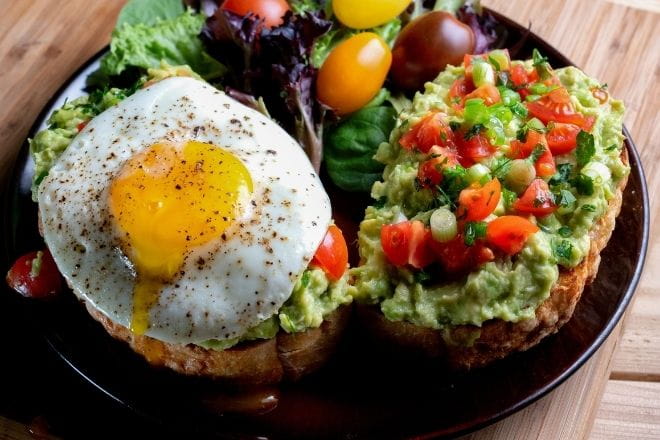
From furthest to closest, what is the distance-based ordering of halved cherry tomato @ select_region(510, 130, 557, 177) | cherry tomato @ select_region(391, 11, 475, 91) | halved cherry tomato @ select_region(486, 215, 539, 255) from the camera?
cherry tomato @ select_region(391, 11, 475, 91) → halved cherry tomato @ select_region(510, 130, 557, 177) → halved cherry tomato @ select_region(486, 215, 539, 255)

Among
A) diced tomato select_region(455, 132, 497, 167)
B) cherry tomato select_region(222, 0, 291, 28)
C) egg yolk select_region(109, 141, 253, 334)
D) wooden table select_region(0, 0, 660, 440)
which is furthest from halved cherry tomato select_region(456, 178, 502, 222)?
cherry tomato select_region(222, 0, 291, 28)

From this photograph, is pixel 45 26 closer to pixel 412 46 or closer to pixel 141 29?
pixel 141 29

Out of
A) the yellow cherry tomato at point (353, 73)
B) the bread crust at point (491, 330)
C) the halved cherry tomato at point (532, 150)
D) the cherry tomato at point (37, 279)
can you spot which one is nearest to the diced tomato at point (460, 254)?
the bread crust at point (491, 330)

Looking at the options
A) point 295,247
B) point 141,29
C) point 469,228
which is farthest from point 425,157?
point 141,29

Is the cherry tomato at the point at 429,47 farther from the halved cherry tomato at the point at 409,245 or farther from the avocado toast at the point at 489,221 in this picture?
the halved cherry tomato at the point at 409,245

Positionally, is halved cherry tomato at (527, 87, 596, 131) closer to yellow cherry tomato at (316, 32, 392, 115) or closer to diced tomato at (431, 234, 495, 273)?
diced tomato at (431, 234, 495, 273)

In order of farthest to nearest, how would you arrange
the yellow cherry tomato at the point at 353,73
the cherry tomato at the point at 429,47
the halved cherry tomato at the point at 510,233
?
the cherry tomato at the point at 429,47 < the yellow cherry tomato at the point at 353,73 < the halved cherry tomato at the point at 510,233

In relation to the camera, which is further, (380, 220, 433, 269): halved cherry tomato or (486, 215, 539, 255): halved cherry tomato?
(380, 220, 433, 269): halved cherry tomato
